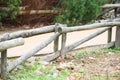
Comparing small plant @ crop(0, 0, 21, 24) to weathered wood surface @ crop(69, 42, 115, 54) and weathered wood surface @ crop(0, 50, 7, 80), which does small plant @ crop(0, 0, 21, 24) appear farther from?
weathered wood surface @ crop(0, 50, 7, 80)

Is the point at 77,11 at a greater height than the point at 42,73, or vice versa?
the point at 77,11

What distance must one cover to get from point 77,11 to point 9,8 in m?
1.98

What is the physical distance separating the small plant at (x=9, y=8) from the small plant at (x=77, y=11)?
1.23 meters

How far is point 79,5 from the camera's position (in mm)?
10836

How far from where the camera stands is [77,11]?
36.0 ft

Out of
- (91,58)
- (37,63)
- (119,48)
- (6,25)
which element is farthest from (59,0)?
(37,63)

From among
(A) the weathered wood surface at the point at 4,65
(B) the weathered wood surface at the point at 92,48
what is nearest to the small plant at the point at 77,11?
(B) the weathered wood surface at the point at 92,48

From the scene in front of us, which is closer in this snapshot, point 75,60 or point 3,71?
point 3,71

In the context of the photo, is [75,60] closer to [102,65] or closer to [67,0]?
[102,65]

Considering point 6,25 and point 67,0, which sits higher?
point 67,0

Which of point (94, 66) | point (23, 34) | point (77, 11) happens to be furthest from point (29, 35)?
point (77, 11)

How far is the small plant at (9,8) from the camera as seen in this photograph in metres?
10.2

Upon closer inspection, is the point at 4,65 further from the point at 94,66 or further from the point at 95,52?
the point at 95,52

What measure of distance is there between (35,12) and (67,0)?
3.72ft
